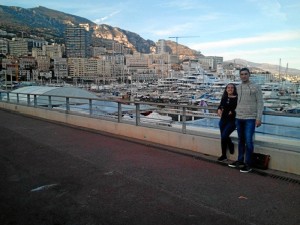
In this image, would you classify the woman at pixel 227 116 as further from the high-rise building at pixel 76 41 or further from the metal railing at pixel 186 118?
the high-rise building at pixel 76 41

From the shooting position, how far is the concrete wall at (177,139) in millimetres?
6406

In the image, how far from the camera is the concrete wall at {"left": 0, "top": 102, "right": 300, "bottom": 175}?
6.41 meters

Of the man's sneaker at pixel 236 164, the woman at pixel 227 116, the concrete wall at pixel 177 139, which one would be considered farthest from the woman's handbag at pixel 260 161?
the woman at pixel 227 116

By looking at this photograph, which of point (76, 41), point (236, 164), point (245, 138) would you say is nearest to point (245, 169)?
point (236, 164)

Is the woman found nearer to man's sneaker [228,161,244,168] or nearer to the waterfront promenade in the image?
man's sneaker [228,161,244,168]

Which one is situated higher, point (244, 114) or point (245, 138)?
point (244, 114)

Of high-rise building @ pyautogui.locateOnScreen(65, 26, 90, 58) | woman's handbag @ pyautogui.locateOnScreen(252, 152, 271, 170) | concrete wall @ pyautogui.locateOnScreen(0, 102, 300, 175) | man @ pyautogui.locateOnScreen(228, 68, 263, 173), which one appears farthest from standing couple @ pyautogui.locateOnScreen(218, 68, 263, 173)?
high-rise building @ pyautogui.locateOnScreen(65, 26, 90, 58)

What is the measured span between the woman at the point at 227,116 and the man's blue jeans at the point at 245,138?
14.5 inches

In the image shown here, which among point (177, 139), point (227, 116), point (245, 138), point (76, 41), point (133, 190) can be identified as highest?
point (76, 41)

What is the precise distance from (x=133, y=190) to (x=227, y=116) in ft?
9.66

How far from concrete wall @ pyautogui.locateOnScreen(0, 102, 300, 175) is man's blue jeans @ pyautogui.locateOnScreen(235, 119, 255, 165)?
37cm

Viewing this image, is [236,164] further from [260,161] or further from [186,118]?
[186,118]

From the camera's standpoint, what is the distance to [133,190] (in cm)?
542

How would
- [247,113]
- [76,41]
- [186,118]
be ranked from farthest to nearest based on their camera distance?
[76,41]
[186,118]
[247,113]
